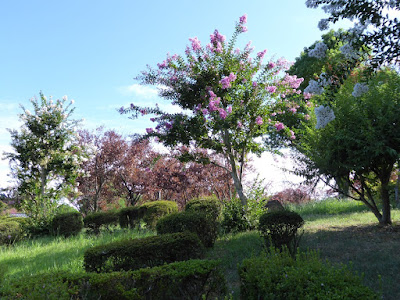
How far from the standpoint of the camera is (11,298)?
9.09ft

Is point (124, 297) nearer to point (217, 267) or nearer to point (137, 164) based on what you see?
point (217, 267)

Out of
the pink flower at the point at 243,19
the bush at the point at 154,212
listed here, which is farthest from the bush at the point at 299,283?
the pink flower at the point at 243,19

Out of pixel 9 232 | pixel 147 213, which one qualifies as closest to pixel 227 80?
pixel 147 213

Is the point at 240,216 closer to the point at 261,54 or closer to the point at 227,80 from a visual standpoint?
the point at 227,80

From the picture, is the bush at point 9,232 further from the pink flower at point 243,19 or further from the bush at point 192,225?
the pink flower at point 243,19

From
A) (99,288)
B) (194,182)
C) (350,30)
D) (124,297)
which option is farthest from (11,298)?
(194,182)

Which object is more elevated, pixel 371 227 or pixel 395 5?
pixel 395 5

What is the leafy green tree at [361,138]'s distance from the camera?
676 cm

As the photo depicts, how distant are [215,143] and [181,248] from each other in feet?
15.4

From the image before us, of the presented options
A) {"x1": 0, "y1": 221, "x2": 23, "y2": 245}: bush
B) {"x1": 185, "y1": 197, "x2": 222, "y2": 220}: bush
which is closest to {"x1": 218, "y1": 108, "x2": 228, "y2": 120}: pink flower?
{"x1": 185, "y1": 197, "x2": 222, "y2": 220}: bush

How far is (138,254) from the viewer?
14.8ft

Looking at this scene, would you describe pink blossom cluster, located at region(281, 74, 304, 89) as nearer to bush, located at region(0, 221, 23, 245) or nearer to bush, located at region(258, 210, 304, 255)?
bush, located at region(258, 210, 304, 255)

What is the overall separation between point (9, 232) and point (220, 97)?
25.4 ft

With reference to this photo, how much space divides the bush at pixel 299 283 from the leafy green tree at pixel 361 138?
447cm
